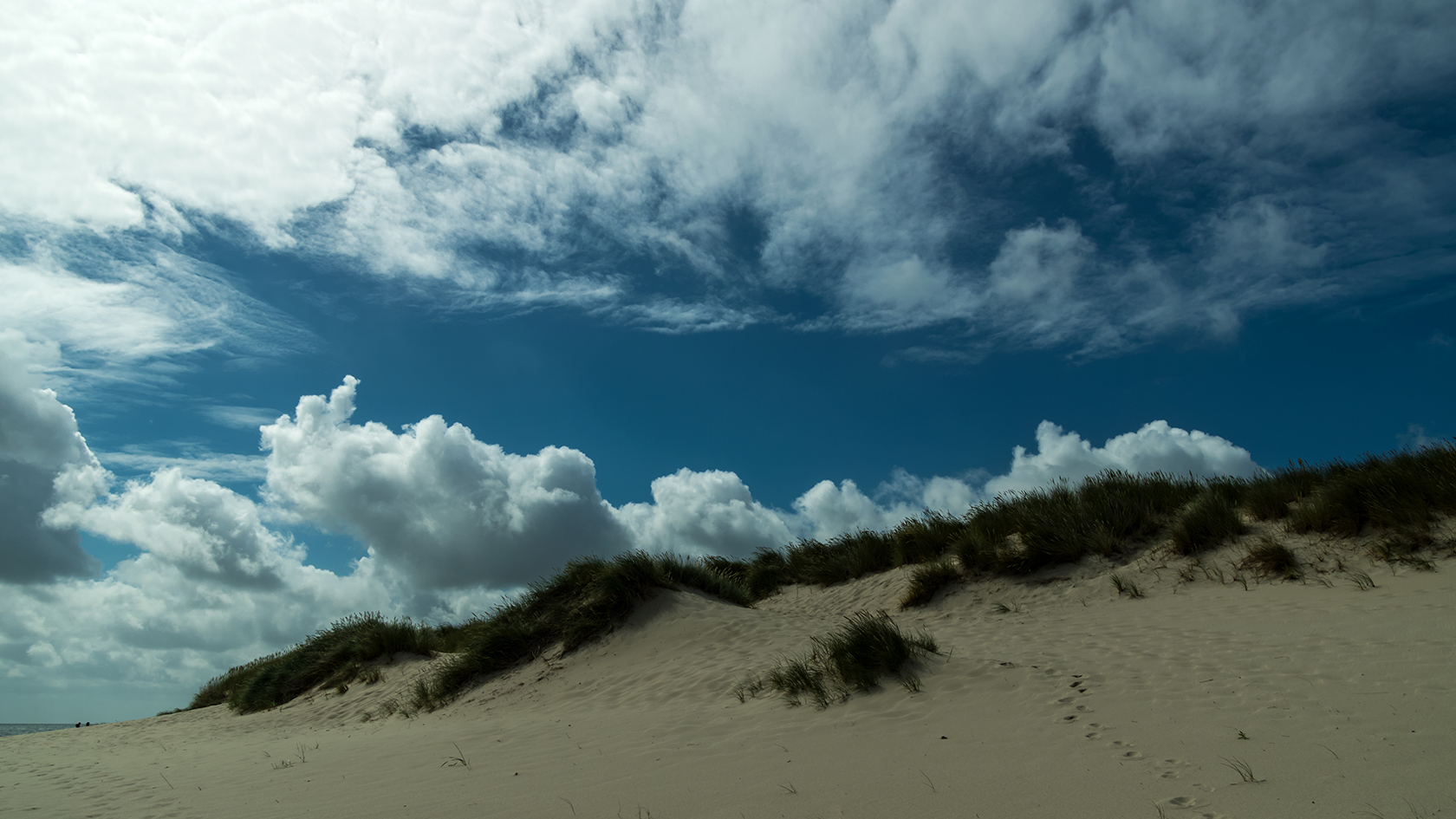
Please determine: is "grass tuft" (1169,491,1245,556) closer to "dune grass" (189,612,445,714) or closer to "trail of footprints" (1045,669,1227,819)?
"trail of footprints" (1045,669,1227,819)

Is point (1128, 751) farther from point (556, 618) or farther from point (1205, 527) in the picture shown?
point (556, 618)

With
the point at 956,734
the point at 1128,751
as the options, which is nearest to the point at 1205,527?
the point at 956,734

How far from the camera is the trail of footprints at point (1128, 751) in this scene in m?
3.99

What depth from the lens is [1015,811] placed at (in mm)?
4168

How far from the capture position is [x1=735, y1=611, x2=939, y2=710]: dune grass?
24.6 feet

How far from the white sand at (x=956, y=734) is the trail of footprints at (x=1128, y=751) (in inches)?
0.8

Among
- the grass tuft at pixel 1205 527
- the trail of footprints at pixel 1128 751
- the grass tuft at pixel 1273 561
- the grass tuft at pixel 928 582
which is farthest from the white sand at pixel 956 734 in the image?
the grass tuft at pixel 928 582

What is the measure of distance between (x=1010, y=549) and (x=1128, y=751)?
9.85m

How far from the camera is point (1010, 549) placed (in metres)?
14.3

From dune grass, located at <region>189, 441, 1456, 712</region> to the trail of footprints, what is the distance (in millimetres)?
2470

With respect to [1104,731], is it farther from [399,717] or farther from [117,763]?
[117,763]

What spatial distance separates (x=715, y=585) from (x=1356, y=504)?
1102cm

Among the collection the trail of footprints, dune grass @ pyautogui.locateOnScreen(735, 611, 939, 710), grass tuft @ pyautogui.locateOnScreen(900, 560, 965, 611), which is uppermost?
grass tuft @ pyautogui.locateOnScreen(900, 560, 965, 611)

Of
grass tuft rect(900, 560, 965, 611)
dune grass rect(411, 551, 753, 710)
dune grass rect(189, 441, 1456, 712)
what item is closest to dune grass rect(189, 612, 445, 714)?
dune grass rect(189, 441, 1456, 712)
